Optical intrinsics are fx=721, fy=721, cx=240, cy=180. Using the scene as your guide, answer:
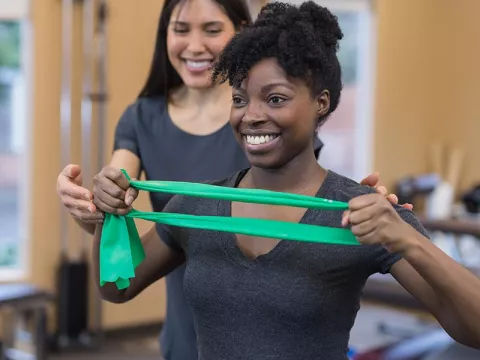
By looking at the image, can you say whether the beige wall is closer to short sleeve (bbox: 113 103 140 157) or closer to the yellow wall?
the yellow wall

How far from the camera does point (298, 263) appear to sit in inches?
47.3

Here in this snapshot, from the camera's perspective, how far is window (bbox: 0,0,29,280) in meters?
4.57

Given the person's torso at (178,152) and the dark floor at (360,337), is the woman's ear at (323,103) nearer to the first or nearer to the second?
the person's torso at (178,152)

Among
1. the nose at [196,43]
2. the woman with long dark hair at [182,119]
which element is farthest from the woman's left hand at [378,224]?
the nose at [196,43]

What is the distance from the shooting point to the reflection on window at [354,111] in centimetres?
650

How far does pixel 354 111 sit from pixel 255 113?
5525mm

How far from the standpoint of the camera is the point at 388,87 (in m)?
6.67

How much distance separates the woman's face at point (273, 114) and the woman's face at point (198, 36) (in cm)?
45

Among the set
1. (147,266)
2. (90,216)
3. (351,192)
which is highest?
(351,192)

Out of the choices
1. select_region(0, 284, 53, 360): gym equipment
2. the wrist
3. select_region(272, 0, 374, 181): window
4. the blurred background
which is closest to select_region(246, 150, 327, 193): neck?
the wrist

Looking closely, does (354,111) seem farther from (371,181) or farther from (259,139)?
(259,139)

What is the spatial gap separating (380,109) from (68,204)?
5.47m

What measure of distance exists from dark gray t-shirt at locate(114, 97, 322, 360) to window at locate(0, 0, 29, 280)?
9.88ft

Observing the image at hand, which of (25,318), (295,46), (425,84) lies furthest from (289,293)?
(425,84)
